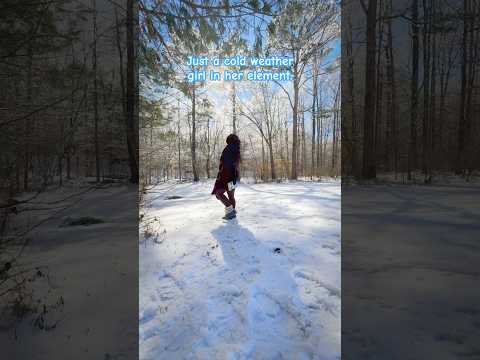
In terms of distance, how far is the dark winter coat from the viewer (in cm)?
194

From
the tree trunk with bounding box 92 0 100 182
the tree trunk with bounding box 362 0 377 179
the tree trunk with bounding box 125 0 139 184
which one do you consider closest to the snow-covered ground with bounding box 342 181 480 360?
the tree trunk with bounding box 362 0 377 179

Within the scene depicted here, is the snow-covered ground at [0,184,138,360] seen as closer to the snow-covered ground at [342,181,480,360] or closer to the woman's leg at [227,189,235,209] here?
the woman's leg at [227,189,235,209]

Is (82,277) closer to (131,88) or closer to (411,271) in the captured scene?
(131,88)

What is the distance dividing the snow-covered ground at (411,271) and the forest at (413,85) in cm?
22

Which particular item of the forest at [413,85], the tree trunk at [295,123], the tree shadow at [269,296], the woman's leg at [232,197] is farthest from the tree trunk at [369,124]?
the woman's leg at [232,197]

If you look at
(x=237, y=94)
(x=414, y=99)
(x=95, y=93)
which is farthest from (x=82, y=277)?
(x=414, y=99)

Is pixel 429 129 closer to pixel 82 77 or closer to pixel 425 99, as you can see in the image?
pixel 425 99

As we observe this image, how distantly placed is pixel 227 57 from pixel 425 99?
161 centimetres

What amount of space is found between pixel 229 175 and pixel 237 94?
719 millimetres

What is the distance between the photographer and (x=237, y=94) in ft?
6.50

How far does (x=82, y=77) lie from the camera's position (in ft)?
4.74

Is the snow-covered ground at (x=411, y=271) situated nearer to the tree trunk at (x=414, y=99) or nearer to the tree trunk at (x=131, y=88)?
the tree trunk at (x=414, y=99)

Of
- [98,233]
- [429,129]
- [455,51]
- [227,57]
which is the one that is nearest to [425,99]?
[429,129]

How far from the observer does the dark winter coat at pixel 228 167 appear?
76.5 inches
